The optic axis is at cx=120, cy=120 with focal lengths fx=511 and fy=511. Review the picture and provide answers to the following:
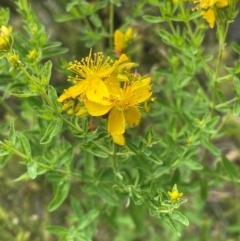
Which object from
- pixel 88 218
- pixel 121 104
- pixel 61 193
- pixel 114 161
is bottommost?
pixel 88 218

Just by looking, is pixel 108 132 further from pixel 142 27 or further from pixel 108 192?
pixel 142 27

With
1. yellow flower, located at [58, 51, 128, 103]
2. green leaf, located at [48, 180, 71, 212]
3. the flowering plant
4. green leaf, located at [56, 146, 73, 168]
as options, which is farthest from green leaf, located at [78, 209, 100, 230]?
yellow flower, located at [58, 51, 128, 103]

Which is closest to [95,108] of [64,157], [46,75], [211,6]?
[46,75]

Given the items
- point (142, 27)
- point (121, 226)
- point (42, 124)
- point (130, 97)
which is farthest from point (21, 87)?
point (121, 226)

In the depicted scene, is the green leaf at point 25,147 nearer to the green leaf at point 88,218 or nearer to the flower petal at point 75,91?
the flower petal at point 75,91

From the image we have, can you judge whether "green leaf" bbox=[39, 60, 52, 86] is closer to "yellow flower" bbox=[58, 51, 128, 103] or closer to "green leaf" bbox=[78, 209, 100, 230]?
"yellow flower" bbox=[58, 51, 128, 103]

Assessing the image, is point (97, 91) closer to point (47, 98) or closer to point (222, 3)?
point (47, 98)

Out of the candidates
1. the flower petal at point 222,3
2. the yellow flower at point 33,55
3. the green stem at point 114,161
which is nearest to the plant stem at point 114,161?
the green stem at point 114,161
